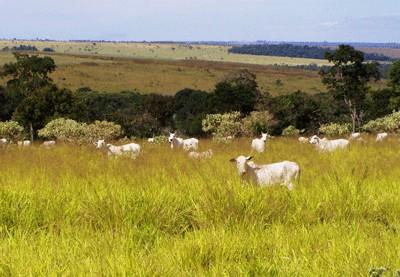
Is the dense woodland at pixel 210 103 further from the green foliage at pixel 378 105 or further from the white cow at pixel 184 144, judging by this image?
the white cow at pixel 184 144

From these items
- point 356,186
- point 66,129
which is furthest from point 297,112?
point 356,186

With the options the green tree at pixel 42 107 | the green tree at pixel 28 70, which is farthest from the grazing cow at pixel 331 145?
the green tree at pixel 28 70

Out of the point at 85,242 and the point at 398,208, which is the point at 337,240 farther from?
the point at 85,242

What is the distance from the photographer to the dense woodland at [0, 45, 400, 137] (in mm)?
43031

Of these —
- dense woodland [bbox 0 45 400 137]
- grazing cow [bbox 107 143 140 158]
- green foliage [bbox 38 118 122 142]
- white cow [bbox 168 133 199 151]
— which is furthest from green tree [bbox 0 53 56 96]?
grazing cow [bbox 107 143 140 158]

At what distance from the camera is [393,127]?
27.0 metres

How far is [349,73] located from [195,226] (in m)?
38.4

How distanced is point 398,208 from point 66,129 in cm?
2071

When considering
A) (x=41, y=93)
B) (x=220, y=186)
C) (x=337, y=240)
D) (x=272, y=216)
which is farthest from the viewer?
(x=41, y=93)

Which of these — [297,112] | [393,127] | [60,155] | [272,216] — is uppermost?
[272,216]

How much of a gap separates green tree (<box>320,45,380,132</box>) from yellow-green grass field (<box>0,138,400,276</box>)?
33727 mm

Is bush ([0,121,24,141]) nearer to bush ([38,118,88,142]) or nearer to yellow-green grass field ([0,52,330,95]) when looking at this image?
bush ([38,118,88,142])

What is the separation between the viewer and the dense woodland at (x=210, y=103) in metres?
43.0

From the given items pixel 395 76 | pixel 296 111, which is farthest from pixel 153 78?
pixel 395 76
